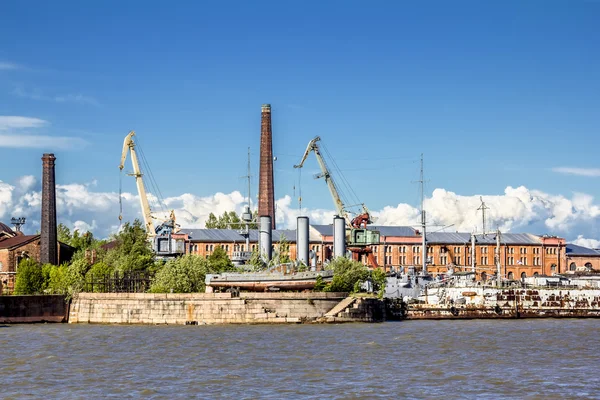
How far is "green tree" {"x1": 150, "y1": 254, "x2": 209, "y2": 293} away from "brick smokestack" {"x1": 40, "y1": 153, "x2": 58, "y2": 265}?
26724 mm

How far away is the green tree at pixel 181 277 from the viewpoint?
294ft

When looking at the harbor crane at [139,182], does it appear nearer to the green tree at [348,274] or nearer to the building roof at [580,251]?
the green tree at [348,274]

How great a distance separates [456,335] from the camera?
7069 centimetres

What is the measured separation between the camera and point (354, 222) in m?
136

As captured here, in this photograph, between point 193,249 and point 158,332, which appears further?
point 193,249

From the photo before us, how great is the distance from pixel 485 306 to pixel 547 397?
193 ft

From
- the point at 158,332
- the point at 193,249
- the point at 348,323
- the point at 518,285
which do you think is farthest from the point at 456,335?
the point at 193,249

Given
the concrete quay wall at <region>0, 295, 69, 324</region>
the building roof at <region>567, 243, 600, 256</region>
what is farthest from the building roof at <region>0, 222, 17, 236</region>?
the building roof at <region>567, 243, 600, 256</region>

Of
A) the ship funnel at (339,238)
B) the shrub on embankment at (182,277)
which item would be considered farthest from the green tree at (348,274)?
the ship funnel at (339,238)

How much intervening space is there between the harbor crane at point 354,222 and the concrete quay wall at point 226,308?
4766 centimetres

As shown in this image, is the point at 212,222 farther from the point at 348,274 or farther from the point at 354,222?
the point at 348,274

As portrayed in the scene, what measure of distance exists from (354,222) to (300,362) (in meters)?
84.4

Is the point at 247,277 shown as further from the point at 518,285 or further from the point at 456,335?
the point at 518,285

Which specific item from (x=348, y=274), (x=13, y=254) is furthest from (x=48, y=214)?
(x=348, y=274)
